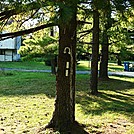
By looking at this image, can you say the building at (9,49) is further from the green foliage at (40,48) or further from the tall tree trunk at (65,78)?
the tall tree trunk at (65,78)

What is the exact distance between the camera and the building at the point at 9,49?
36.3 meters

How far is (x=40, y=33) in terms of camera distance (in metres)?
8.88

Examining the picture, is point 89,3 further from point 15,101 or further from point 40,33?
point 15,101

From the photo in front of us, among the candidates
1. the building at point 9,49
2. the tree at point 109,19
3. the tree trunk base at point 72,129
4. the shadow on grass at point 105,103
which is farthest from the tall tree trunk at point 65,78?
the building at point 9,49

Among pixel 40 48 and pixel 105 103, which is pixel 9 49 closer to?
pixel 40 48

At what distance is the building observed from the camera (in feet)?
119

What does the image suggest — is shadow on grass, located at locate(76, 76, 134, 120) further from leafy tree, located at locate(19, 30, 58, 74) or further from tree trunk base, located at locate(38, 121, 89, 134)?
leafy tree, located at locate(19, 30, 58, 74)

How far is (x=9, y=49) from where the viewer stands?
37219 millimetres

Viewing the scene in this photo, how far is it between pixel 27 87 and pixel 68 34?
8.51 metres

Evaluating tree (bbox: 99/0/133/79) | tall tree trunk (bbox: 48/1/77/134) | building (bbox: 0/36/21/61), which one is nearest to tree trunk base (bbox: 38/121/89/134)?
tall tree trunk (bbox: 48/1/77/134)

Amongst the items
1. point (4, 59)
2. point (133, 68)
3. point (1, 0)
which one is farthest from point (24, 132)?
point (4, 59)

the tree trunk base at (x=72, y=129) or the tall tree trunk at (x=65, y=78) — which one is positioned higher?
the tall tree trunk at (x=65, y=78)

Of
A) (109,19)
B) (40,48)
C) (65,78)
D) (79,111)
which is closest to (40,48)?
(40,48)

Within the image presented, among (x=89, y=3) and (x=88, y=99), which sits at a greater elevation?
(x=89, y=3)
